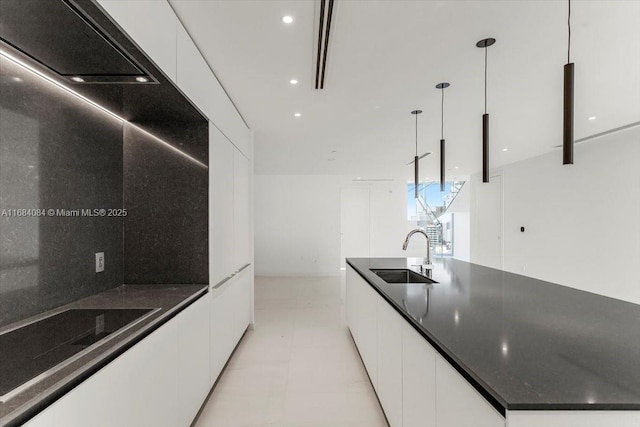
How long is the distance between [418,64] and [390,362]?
2.28m

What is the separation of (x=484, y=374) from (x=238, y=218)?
9.78 feet

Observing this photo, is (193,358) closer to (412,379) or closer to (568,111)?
(412,379)

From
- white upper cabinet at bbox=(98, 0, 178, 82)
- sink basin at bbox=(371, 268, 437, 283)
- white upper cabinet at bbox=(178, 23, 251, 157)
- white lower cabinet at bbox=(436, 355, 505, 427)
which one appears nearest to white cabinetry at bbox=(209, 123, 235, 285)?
white upper cabinet at bbox=(178, 23, 251, 157)

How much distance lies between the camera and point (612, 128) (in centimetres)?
458

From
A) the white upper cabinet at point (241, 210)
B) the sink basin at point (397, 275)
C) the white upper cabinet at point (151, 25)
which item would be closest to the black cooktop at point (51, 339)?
the white upper cabinet at point (151, 25)

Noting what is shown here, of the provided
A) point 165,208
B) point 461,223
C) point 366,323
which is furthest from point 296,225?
point 461,223

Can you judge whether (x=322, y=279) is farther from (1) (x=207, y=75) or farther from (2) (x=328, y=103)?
(1) (x=207, y=75)

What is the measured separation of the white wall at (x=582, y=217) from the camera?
4.55 metres

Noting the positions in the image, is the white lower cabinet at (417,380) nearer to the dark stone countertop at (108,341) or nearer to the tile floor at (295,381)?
the tile floor at (295,381)

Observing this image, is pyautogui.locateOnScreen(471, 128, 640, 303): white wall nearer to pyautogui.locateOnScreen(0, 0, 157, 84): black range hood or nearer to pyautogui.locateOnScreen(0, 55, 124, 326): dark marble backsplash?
pyautogui.locateOnScreen(0, 0, 157, 84): black range hood

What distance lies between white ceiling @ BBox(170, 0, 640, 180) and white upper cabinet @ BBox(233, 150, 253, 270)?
63cm

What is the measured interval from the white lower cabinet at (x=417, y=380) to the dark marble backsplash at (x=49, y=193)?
6.07ft

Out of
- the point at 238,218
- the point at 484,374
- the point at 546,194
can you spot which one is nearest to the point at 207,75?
the point at 238,218

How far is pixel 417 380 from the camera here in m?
1.41
